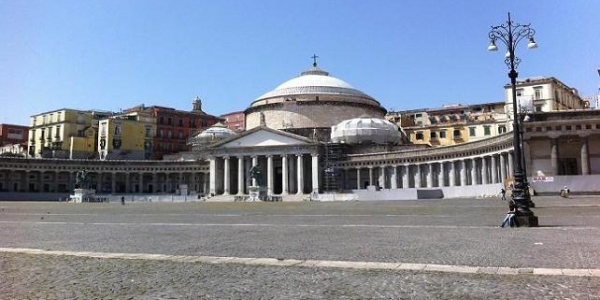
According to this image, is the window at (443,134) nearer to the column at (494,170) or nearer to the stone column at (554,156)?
the column at (494,170)

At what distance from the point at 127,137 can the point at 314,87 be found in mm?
38058

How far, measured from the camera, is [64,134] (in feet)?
337

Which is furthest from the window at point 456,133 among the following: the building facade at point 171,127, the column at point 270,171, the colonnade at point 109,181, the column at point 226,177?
the building facade at point 171,127

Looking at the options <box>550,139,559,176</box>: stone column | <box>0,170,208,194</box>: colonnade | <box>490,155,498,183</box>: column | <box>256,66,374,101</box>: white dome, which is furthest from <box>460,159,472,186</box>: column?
<box>0,170,208,194</box>: colonnade

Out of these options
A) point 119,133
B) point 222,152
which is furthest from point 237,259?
point 119,133

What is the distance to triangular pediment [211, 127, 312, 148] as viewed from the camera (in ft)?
293

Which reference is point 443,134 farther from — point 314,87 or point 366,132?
point 314,87

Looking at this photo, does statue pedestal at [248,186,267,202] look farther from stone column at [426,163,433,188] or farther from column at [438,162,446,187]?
column at [438,162,446,187]

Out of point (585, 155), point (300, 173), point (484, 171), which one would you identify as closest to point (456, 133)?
point (484, 171)

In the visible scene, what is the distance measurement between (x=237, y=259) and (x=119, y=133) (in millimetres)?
99457

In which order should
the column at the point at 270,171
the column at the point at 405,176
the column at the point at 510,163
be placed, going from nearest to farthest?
the column at the point at 510,163 < the column at the point at 405,176 < the column at the point at 270,171

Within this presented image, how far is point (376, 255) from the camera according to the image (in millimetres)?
11500

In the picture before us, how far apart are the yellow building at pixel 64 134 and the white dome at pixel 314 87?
34535 millimetres

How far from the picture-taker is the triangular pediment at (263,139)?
89.4 m
